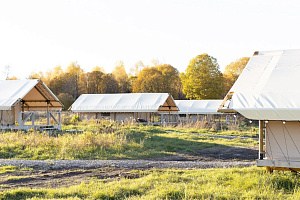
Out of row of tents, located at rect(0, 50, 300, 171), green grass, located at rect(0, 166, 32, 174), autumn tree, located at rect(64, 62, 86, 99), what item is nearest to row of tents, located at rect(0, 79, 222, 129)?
green grass, located at rect(0, 166, 32, 174)

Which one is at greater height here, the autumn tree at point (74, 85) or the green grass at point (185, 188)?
the autumn tree at point (74, 85)

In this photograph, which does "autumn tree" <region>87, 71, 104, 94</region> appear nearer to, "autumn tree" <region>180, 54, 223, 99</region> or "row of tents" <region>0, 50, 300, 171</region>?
"autumn tree" <region>180, 54, 223, 99</region>

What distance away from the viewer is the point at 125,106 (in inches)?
1583

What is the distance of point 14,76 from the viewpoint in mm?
84250

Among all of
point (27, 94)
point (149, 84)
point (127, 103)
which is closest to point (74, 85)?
point (149, 84)

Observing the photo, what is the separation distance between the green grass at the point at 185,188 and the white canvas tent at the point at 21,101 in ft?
49.1

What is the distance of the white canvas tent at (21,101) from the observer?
77.0ft

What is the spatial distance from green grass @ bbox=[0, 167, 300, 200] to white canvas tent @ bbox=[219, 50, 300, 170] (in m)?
0.54

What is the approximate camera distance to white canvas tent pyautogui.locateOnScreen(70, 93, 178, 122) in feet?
129

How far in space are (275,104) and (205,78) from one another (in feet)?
152

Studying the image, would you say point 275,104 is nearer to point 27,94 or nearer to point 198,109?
point 27,94

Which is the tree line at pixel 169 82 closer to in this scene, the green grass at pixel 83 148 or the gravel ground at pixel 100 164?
the green grass at pixel 83 148

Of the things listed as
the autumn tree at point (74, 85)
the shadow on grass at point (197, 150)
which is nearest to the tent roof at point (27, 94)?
the shadow on grass at point (197, 150)

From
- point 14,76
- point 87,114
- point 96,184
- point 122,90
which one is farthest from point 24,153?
point 14,76
